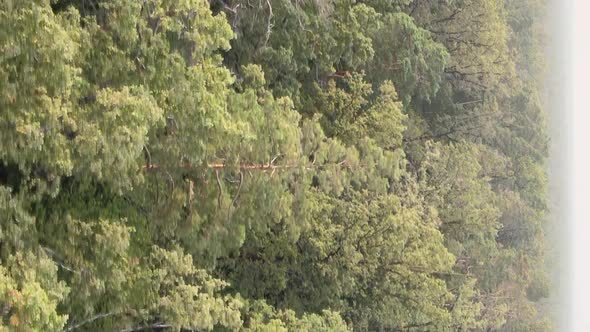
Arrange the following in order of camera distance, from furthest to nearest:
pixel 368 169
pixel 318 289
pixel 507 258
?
pixel 507 258
pixel 318 289
pixel 368 169

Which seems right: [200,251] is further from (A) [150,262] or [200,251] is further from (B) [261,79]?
(B) [261,79]

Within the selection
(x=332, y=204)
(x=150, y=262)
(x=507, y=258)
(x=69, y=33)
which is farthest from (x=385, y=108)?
(x=507, y=258)

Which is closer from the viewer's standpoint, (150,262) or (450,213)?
(150,262)

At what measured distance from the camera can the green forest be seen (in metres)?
8.53

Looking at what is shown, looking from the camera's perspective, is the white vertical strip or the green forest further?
the white vertical strip

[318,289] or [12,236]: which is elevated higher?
[12,236]

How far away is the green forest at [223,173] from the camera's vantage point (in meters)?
8.53

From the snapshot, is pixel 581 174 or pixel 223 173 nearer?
pixel 223 173

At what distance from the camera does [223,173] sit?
1145 centimetres

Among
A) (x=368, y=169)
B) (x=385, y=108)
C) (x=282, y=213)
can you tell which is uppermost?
(x=385, y=108)

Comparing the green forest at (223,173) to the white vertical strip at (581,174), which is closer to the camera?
the green forest at (223,173)

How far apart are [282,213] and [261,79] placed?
2.49 m

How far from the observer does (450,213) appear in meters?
19.5

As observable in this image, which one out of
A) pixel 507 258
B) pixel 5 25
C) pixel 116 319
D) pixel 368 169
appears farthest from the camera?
pixel 507 258
